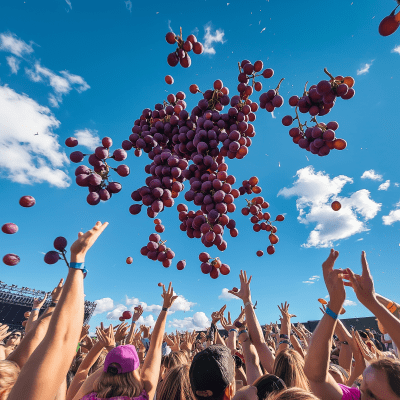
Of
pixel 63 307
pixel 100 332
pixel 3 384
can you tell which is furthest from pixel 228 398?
pixel 100 332

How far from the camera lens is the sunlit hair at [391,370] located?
152cm

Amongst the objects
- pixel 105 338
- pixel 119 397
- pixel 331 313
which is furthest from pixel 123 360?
pixel 331 313

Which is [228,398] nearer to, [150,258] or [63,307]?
[150,258]

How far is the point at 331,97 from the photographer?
1.89m

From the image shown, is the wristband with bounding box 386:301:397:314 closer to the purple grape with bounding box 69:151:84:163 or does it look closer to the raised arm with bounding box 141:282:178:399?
the raised arm with bounding box 141:282:178:399

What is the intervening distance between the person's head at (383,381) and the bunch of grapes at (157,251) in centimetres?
170

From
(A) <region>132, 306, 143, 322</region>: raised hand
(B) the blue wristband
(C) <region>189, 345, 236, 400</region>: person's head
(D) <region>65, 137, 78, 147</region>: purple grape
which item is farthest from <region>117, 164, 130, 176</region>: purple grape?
(A) <region>132, 306, 143, 322</region>: raised hand

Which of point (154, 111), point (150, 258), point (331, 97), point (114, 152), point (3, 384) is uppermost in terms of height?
point (154, 111)

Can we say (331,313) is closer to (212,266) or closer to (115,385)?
(212,266)

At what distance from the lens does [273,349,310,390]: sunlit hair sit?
83.9 inches

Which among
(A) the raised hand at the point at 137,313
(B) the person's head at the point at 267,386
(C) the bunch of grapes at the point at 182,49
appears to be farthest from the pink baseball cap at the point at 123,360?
(A) the raised hand at the point at 137,313

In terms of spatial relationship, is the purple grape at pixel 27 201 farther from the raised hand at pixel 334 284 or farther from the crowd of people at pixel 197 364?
the raised hand at pixel 334 284

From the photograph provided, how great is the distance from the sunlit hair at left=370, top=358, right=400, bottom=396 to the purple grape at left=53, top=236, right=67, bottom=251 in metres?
2.34

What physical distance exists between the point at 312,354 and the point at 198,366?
82cm
